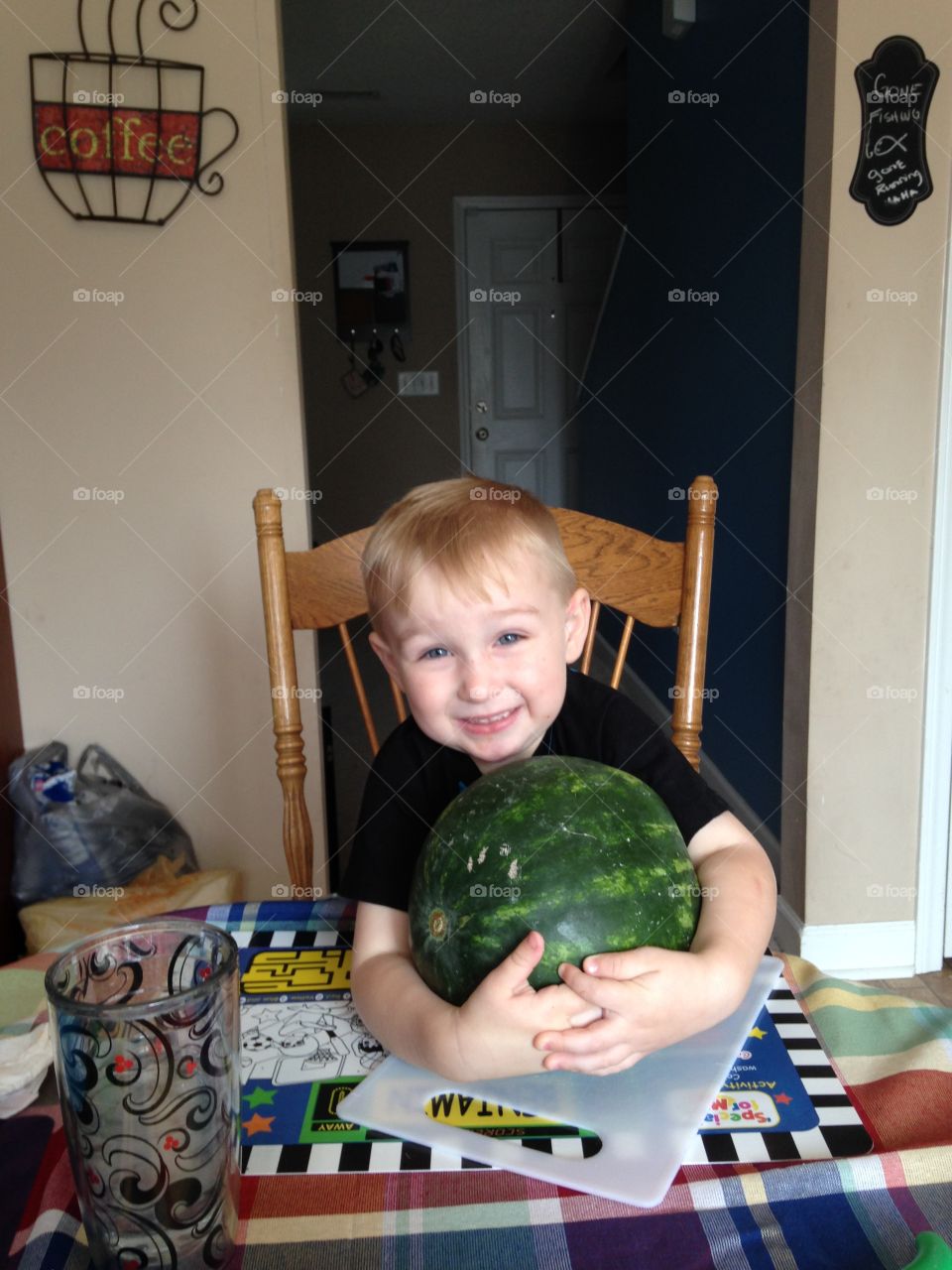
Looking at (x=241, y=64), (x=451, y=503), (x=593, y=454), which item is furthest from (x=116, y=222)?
(x=593, y=454)

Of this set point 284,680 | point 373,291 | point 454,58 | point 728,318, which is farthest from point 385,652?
point 373,291

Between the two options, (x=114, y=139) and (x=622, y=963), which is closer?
(x=622, y=963)

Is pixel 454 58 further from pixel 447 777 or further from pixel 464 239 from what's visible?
pixel 447 777

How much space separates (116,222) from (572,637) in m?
1.93

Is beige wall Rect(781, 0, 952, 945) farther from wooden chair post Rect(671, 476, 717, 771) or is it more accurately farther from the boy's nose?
the boy's nose

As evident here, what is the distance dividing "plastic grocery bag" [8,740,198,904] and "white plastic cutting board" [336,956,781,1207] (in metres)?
1.95

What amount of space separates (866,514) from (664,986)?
194cm

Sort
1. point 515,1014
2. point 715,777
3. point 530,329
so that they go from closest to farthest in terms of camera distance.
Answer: point 515,1014 < point 715,777 < point 530,329

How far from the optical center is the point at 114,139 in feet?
7.52

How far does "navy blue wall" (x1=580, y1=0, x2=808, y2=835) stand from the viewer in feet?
8.50

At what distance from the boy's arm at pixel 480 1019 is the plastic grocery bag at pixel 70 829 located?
1.92m

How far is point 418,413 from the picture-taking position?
6.52m

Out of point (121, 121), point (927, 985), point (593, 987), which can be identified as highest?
point (121, 121)

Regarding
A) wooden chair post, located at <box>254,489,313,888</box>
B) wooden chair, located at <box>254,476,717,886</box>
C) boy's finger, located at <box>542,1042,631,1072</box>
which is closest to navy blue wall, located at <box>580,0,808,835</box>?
wooden chair, located at <box>254,476,717,886</box>
